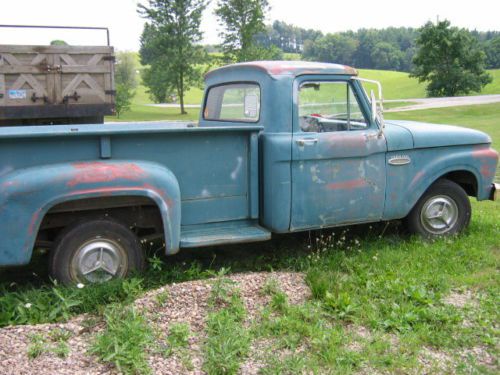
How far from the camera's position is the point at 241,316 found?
3654 mm

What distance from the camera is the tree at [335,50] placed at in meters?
89.6

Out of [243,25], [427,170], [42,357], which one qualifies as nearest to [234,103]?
[427,170]

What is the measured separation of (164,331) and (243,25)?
34167 millimetres

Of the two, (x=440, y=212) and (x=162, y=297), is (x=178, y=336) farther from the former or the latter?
(x=440, y=212)

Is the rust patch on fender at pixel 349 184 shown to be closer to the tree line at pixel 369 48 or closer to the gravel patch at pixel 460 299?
the gravel patch at pixel 460 299

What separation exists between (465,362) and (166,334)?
1786 millimetres

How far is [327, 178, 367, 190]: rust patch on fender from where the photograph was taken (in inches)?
188

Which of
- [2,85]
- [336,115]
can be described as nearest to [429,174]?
[336,115]

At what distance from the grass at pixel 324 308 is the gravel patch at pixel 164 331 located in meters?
0.06

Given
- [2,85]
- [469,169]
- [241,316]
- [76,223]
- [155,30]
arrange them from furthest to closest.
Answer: [155,30]
[2,85]
[469,169]
[76,223]
[241,316]

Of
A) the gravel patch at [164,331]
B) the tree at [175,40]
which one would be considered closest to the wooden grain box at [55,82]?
the gravel patch at [164,331]

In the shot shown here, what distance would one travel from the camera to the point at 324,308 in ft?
12.7

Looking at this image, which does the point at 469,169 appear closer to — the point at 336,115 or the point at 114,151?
the point at 336,115

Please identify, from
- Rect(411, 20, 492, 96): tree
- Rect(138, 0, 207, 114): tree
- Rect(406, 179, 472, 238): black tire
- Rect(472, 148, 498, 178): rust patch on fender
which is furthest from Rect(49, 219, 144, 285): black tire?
Rect(411, 20, 492, 96): tree
